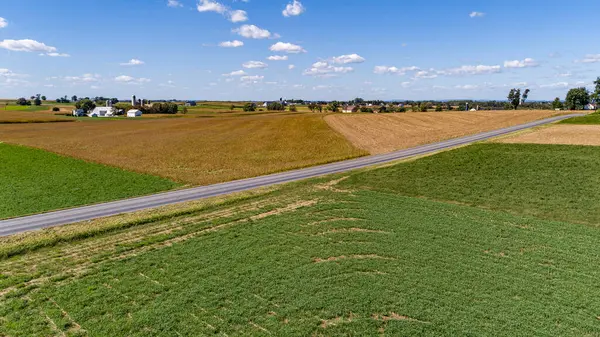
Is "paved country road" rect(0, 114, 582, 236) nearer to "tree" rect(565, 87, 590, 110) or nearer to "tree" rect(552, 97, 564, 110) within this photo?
"tree" rect(565, 87, 590, 110)

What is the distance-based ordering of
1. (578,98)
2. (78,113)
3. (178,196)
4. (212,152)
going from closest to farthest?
1. (178,196)
2. (212,152)
3. (578,98)
4. (78,113)

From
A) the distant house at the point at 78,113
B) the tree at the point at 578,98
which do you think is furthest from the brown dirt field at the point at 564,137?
the distant house at the point at 78,113

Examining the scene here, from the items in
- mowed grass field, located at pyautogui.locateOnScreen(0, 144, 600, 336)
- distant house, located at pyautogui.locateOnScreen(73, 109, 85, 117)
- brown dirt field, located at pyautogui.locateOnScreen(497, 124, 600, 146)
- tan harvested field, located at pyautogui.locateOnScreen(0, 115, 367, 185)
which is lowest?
mowed grass field, located at pyautogui.locateOnScreen(0, 144, 600, 336)

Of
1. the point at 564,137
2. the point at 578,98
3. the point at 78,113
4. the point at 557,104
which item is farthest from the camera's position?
the point at 78,113

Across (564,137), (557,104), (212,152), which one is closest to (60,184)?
(212,152)

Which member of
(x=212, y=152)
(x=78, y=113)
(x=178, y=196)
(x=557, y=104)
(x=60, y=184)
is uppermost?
(x=557, y=104)

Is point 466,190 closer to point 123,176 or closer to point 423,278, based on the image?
point 423,278

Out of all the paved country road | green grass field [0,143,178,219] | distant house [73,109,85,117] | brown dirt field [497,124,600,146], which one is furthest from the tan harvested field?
distant house [73,109,85,117]

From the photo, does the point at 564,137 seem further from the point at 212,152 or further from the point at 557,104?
the point at 557,104
